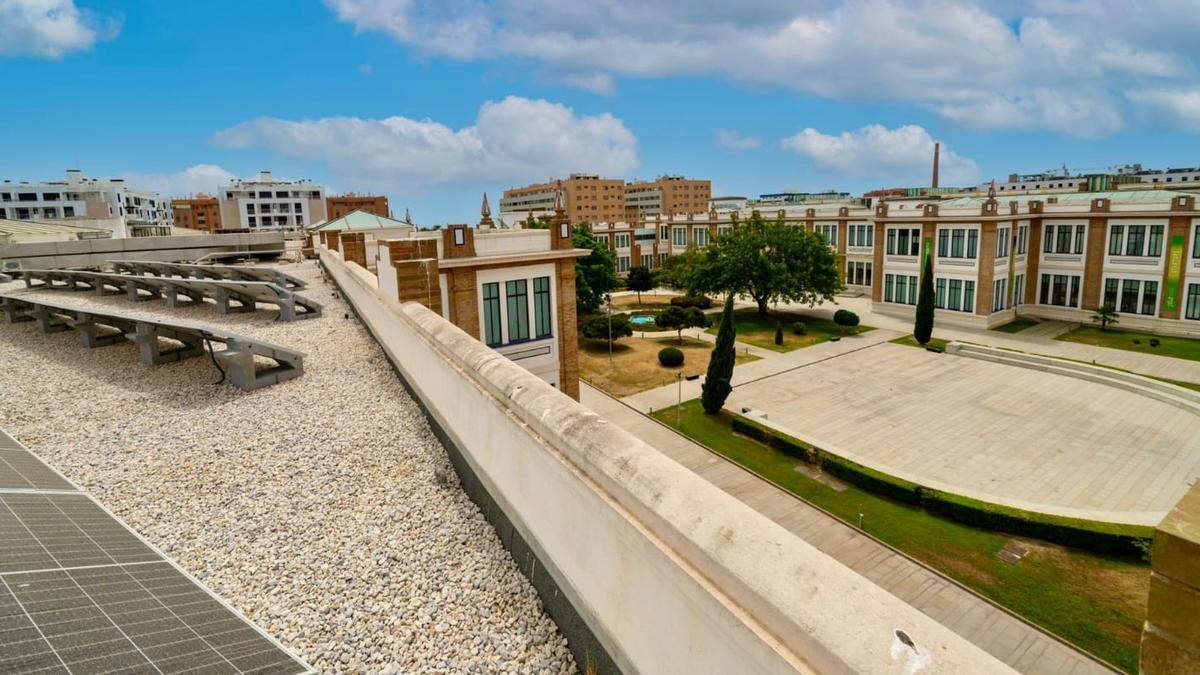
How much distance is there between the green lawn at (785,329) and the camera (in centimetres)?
3794

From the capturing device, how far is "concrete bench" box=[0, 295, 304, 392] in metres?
10.9

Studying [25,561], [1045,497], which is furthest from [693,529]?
[1045,497]

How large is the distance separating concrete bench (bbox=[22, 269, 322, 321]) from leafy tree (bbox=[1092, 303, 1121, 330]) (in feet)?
141

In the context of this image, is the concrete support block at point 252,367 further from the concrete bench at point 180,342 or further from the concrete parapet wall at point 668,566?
the concrete parapet wall at point 668,566

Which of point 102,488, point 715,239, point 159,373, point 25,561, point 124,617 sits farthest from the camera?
point 715,239

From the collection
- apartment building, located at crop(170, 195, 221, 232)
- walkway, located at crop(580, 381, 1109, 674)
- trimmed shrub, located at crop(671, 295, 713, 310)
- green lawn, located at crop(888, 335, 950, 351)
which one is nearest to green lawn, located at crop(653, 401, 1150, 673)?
walkway, located at crop(580, 381, 1109, 674)

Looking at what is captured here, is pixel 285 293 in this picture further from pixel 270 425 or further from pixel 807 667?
pixel 807 667

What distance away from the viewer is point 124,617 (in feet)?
12.5

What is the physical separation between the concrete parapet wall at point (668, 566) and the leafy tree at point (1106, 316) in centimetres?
4411

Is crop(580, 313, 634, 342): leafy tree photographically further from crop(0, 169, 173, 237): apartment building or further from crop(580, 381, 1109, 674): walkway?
crop(0, 169, 173, 237): apartment building

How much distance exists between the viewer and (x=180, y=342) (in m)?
14.1

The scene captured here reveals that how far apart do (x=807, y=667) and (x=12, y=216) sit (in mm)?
105425

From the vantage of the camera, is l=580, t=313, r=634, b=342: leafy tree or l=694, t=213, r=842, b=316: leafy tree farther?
l=694, t=213, r=842, b=316: leafy tree

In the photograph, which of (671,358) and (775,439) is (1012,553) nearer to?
(775,439)
